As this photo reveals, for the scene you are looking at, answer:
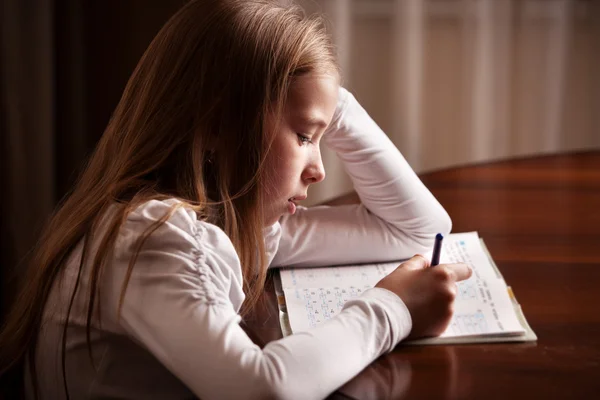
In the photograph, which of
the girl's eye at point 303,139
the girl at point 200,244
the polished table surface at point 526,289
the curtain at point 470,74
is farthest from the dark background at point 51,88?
the girl's eye at point 303,139

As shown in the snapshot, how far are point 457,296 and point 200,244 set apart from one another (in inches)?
13.3

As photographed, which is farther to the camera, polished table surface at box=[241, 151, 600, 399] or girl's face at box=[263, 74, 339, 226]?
girl's face at box=[263, 74, 339, 226]

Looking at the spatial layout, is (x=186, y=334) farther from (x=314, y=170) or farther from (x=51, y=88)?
(x=51, y=88)

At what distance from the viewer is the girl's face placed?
2.92 ft

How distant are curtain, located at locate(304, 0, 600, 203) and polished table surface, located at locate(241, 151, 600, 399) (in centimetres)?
77

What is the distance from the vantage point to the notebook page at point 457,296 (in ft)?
2.85

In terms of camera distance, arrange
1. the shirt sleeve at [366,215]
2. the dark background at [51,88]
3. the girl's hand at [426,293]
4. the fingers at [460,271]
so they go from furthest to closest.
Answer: the dark background at [51,88], the shirt sleeve at [366,215], the fingers at [460,271], the girl's hand at [426,293]

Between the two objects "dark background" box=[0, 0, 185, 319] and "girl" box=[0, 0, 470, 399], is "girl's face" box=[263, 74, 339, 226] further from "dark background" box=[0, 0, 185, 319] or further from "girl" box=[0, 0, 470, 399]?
"dark background" box=[0, 0, 185, 319]

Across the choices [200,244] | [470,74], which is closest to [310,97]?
[200,244]

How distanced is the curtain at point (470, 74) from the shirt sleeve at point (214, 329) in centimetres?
157

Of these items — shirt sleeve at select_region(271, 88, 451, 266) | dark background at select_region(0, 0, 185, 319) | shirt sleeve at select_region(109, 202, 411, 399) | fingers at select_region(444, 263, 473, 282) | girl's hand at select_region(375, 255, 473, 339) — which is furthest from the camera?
dark background at select_region(0, 0, 185, 319)

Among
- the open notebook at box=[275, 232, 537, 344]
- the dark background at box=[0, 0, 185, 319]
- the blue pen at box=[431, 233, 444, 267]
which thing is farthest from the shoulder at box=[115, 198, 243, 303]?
the dark background at box=[0, 0, 185, 319]

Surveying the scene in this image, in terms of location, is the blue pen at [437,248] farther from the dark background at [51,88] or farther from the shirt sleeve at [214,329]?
the dark background at [51,88]

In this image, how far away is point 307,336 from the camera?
29.9 inches
